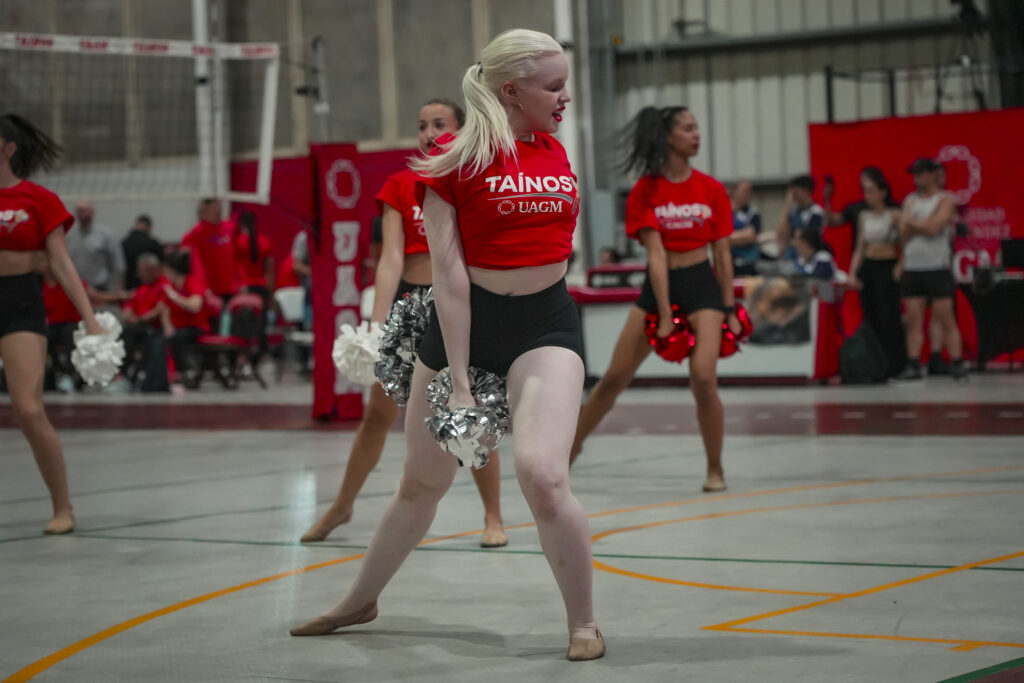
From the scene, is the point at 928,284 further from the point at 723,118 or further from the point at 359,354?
the point at 723,118

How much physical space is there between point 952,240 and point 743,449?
582cm

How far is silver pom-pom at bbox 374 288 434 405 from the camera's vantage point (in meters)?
4.18

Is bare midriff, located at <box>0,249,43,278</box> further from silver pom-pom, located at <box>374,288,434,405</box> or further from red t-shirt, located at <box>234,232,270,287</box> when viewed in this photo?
red t-shirt, located at <box>234,232,270,287</box>

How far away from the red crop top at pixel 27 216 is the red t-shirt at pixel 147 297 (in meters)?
10.4

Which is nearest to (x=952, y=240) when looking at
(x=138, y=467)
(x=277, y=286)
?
(x=138, y=467)

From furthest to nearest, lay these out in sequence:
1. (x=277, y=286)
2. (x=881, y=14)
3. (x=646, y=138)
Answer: (x=277, y=286) < (x=881, y=14) < (x=646, y=138)

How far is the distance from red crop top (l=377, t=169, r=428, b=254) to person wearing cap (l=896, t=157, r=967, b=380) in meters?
8.80

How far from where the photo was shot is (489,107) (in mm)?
3834

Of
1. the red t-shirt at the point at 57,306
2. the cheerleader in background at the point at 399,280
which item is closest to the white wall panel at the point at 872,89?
the red t-shirt at the point at 57,306

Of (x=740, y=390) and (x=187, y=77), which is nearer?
(x=740, y=390)

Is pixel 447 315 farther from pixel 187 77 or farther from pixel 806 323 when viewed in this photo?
pixel 187 77

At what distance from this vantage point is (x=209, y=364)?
1670cm

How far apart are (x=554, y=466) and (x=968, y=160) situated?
42.5ft

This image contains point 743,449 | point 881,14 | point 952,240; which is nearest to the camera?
point 743,449
